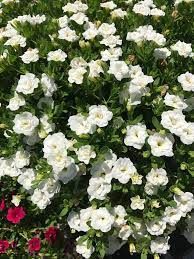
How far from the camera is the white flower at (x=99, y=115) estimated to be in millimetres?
3033

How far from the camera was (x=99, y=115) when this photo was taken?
3080 millimetres

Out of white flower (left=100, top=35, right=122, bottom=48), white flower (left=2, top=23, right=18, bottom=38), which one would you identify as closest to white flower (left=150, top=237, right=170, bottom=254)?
white flower (left=100, top=35, right=122, bottom=48)

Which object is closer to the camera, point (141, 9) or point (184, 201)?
point (184, 201)

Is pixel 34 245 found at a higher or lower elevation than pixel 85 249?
lower

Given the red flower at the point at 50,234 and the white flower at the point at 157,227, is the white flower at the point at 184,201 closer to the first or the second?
the white flower at the point at 157,227

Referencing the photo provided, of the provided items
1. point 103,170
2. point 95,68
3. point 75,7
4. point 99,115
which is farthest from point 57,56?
point 103,170

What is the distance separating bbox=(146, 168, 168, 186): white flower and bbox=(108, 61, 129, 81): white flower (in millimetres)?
569

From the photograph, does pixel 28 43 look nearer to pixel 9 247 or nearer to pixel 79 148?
pixel 79 148

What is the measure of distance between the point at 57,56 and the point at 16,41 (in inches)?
12.7

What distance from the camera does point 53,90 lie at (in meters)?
3.21

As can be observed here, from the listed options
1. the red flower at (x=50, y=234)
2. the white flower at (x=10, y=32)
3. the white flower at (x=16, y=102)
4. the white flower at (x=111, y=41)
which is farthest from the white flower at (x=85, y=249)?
the white flower at (x=10, y=32)

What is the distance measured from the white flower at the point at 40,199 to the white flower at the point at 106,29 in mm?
1079

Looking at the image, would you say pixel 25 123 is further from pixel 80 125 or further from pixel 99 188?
pixel 99 188

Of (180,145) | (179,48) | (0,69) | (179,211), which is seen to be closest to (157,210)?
(179,211)
